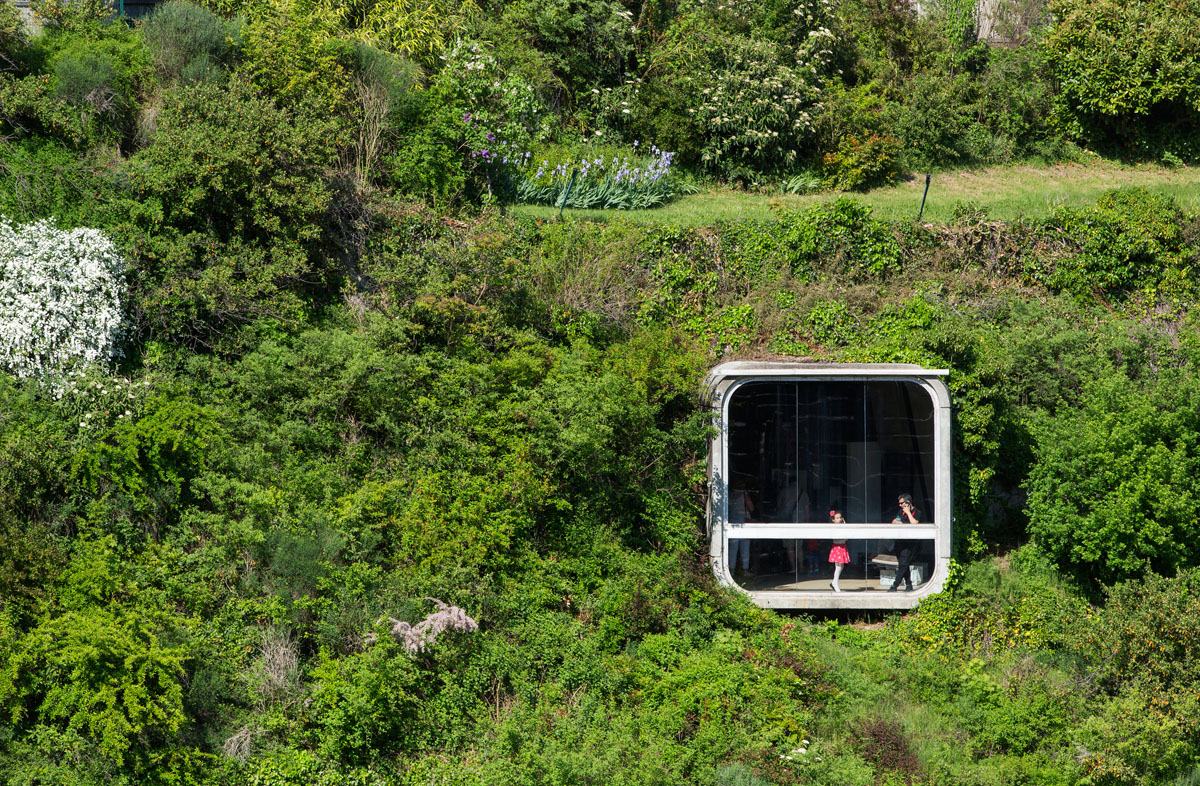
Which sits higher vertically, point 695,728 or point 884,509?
point 884,509

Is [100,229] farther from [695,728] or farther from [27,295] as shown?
[695,728]

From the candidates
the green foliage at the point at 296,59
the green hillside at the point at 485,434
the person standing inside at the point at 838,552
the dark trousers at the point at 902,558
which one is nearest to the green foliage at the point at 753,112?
the green hillside at the point at 485,434

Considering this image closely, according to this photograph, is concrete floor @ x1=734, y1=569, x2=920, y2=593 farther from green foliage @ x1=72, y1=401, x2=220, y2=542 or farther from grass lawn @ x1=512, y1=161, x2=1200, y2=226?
green foliage @ x1=72, y1=401, x2=220, y2=542

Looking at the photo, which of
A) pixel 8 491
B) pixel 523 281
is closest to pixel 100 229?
pixel 8 491

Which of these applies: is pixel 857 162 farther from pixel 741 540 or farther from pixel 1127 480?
pixel 741 540

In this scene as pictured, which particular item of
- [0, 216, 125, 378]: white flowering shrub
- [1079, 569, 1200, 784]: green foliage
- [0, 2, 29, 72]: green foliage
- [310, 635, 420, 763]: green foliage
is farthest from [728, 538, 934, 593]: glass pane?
[0, 2, 29, 72]: green foliage

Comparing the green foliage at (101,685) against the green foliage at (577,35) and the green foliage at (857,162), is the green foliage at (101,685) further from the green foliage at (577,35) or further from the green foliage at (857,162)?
the green foliage at (857,162)
